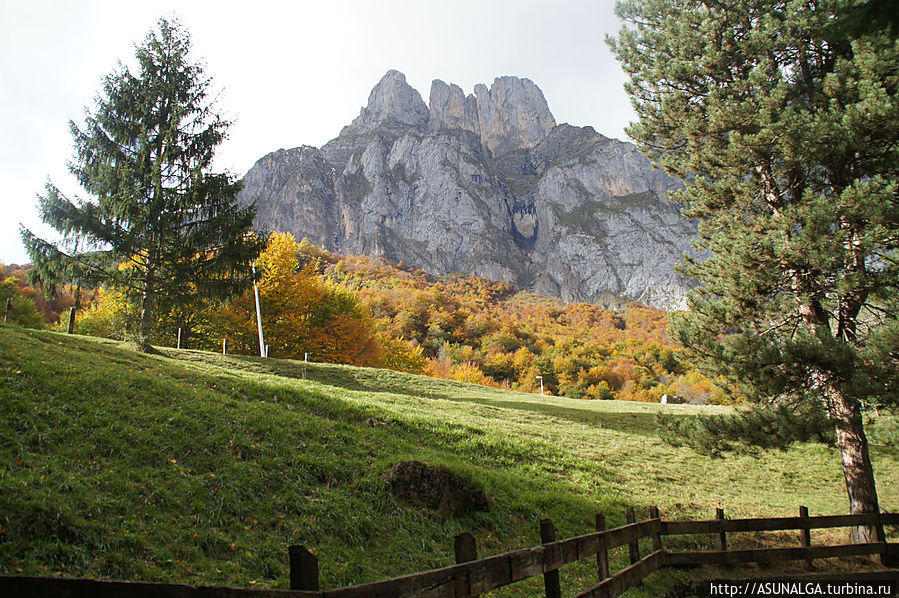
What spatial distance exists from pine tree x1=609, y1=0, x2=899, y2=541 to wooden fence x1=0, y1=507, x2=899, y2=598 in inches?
87.0

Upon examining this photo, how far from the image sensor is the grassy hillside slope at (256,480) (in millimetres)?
5137

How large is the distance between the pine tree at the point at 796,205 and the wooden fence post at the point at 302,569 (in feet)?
28.9

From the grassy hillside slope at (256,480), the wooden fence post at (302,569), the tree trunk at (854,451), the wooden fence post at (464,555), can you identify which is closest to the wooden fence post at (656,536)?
the grassy hillside slope at (256,480)

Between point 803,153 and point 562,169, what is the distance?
7418 inches

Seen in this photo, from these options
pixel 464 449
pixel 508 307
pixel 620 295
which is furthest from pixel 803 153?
pixel 620 295

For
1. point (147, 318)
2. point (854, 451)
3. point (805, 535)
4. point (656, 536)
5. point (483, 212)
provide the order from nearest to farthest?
1. point (656, 536)
2. point (805, 535)
3. point (854, 451)
4. point (147, 318)
5. point (483, 212)

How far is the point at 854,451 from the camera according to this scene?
29.8ft

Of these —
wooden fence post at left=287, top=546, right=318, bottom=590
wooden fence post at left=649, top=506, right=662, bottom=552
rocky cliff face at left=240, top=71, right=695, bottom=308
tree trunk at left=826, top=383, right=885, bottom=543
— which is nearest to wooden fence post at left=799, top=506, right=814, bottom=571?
tree trunk at left=826, top=383, right=885, bottom=543

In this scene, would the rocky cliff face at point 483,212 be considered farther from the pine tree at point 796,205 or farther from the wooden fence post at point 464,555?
the wooden fence post at point 464,555

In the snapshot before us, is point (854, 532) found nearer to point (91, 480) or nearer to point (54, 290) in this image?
point (91, 480)

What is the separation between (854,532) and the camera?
29.9ft

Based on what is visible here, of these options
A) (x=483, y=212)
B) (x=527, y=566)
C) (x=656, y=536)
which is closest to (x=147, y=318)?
(x=656, y=536)

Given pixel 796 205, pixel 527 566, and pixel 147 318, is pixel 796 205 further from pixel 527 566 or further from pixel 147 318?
pixel 147 318

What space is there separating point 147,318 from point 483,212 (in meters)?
160
